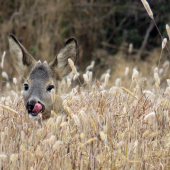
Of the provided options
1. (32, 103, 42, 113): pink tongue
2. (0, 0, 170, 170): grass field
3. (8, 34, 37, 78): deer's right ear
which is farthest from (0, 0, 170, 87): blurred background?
(0, 0, 170, 170): grass field

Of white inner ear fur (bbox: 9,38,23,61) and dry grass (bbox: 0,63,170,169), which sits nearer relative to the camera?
dry grass (bbox: 0,63,170,169)

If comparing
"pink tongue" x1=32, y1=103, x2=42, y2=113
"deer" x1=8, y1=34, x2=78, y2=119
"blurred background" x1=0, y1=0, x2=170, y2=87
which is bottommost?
"pink tongue" x1=32, y1=103, x2=42, y2=113

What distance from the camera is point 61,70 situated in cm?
548

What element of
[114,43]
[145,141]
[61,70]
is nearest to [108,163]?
[145,141]

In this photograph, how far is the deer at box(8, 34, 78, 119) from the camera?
4.73 meters

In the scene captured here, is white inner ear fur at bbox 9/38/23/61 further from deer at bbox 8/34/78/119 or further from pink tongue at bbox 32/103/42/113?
pink tongue at bbox 32/103/42/113

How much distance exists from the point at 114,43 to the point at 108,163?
1164 centimetres

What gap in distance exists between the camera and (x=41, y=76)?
5094mm

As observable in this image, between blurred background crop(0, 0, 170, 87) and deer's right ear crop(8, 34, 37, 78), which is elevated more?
blurred background crop(0, 0, 170, 87)

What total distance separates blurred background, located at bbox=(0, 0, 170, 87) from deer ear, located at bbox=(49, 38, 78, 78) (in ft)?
23.3

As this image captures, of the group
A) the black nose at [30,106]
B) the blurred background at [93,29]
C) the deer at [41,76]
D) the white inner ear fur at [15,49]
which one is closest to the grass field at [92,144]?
the black nose at [30,106]

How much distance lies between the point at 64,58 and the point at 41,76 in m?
0.55

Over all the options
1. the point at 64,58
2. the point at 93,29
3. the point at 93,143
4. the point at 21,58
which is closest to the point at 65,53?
the point at 64,58

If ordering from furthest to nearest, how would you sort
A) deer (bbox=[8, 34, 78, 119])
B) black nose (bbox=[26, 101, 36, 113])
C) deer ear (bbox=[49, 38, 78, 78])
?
deer ear (bbox=[49, 38, 78, 78])
deer (bbox=[8, 34, 78, 119])
black nose (bbox=[26, 101, 36, 113])
